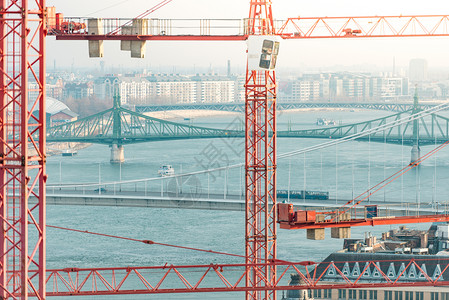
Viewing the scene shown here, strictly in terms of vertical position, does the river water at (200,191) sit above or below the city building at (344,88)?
below

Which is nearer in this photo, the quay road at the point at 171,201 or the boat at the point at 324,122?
the quay road at the point at 171,201

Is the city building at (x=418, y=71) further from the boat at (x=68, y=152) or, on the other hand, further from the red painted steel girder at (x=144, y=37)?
the red painted steel girder at (x=144, y=37)

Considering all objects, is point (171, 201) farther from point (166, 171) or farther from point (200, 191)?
point (166, 171)

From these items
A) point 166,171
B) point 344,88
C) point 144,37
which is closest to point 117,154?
point 166,171

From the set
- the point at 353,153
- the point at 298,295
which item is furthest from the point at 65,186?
the point at 353,153

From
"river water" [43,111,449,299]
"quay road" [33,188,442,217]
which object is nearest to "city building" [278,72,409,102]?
"river water" [43,111,449,299]

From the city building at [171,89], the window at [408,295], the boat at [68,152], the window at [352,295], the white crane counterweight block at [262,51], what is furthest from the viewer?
the city building at [171,89]

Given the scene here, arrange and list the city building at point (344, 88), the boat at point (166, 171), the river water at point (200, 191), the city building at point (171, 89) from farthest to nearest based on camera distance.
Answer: the city building at point (344, 88) → the city building at point (171, 89) → the boat at point (166, 171) → the river water at point (200, 191)

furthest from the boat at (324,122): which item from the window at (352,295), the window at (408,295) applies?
the window at (408,295)

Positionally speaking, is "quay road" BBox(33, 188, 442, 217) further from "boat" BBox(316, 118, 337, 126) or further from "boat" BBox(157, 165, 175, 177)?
"boat" BBox(316, 118, 337, 126)
